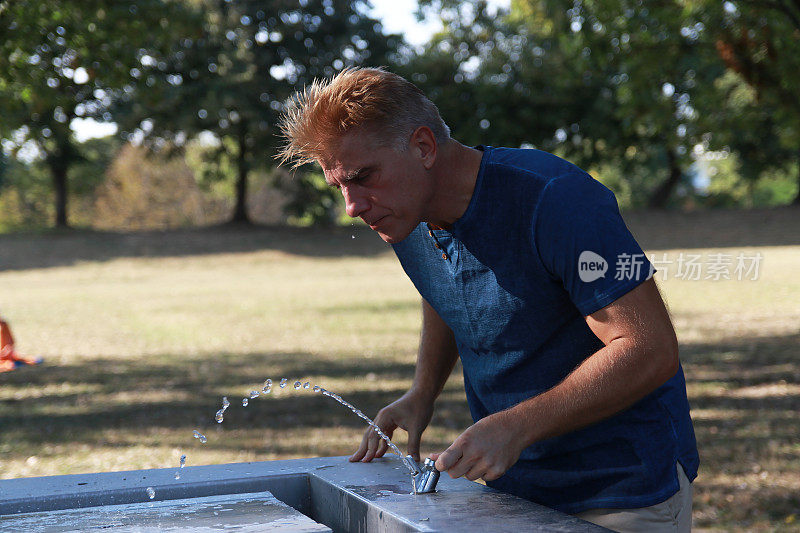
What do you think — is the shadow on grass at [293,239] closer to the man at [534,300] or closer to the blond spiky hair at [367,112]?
the man at [534,300]

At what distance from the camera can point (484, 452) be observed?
172 cm

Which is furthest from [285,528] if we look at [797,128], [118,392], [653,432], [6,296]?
[6,296]

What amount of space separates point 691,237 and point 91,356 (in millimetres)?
18917

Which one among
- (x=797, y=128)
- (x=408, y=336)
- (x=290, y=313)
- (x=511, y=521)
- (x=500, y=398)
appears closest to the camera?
(x=511, y=521)

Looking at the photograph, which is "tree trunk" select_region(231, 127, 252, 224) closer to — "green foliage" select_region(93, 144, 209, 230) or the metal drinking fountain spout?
"green foliage" select_region(93, 144, 209, 230)

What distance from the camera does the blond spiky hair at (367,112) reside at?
1.81 metres

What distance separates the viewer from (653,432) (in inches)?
74.9

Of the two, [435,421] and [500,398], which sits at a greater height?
[500,398]

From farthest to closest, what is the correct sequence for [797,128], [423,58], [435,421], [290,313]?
[423,58]
[290,313]
[797,128]
[435,421]

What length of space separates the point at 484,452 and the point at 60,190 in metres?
33.2

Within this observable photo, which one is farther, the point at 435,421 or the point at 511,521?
the point at 435,421

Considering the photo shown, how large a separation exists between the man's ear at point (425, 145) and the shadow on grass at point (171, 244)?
2502 cm

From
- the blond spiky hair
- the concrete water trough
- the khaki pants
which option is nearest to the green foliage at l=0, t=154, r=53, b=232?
the concrete water trough

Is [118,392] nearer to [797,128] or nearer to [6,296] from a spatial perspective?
[797,128]
